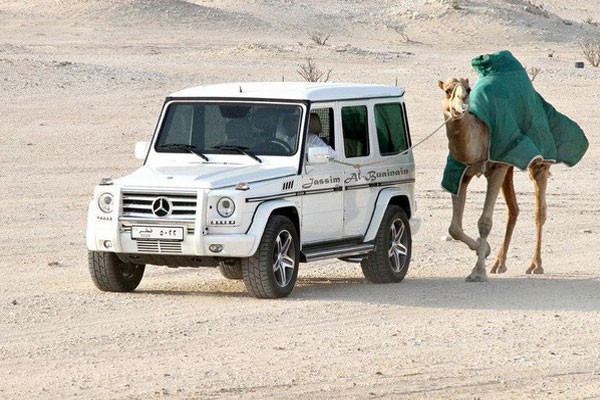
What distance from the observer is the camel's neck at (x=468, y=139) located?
13.6 m

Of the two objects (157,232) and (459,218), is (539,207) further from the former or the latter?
(157,232)

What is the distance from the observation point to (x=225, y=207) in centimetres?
1217

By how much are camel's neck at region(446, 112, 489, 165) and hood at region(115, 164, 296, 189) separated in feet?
5.41

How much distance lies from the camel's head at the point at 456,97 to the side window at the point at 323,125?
104 cm

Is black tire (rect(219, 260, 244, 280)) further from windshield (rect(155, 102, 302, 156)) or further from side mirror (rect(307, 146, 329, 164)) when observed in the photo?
side mirror (rect(307, 146, 329, 164))

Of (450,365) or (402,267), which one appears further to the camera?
(402,267)

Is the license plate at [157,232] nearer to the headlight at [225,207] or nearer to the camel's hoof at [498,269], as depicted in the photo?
the headlight at [225,207]

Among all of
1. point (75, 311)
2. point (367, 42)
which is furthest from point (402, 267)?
point (367, 42)

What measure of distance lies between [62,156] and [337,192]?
511 inches

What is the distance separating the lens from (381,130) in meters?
14.1

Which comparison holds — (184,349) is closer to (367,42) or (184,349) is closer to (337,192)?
(337,192)

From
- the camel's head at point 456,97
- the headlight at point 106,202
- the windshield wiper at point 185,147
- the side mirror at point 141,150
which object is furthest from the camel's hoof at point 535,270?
the headlight at point 106,202

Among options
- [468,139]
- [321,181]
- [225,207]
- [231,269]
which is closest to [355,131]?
[321,181]

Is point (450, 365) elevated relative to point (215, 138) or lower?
lower
